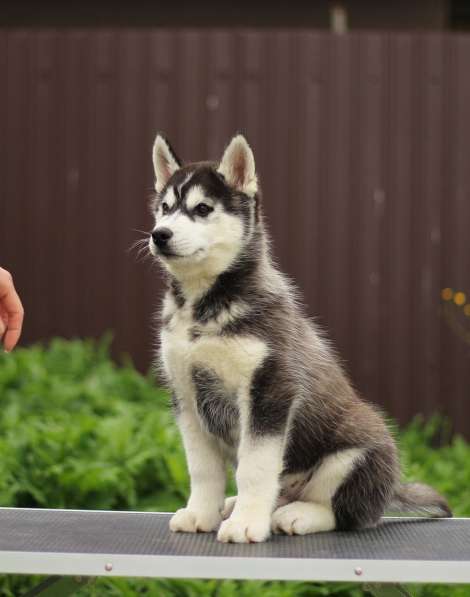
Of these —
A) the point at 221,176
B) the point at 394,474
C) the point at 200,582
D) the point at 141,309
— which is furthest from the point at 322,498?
the point at 141,309

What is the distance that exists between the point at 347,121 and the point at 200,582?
15.2ft

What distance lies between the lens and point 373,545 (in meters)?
3.21

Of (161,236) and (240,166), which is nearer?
(161,236)

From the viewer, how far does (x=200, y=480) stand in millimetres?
3443

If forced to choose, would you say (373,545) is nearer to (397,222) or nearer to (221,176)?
(221,176)

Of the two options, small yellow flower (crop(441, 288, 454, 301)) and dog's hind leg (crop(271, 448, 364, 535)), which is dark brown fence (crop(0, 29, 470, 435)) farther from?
dog's hind leg (crop(271, 448, 364, 535))

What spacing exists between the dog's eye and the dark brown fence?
4.81 metres

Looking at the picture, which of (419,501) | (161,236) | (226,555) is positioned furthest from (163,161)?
(419,501)

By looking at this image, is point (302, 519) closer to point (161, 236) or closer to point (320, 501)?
point (320, 501)

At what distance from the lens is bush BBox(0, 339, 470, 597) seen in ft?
16.2

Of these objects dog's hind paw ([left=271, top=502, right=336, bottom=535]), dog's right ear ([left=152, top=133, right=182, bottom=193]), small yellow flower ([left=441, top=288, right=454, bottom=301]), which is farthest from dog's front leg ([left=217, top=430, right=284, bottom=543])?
small yellow flower ([left=441, top=288, right=454, bottom=301])

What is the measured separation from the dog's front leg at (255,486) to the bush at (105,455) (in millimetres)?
1597

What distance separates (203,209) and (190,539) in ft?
3.63

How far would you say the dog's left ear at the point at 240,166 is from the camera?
3.40 m
